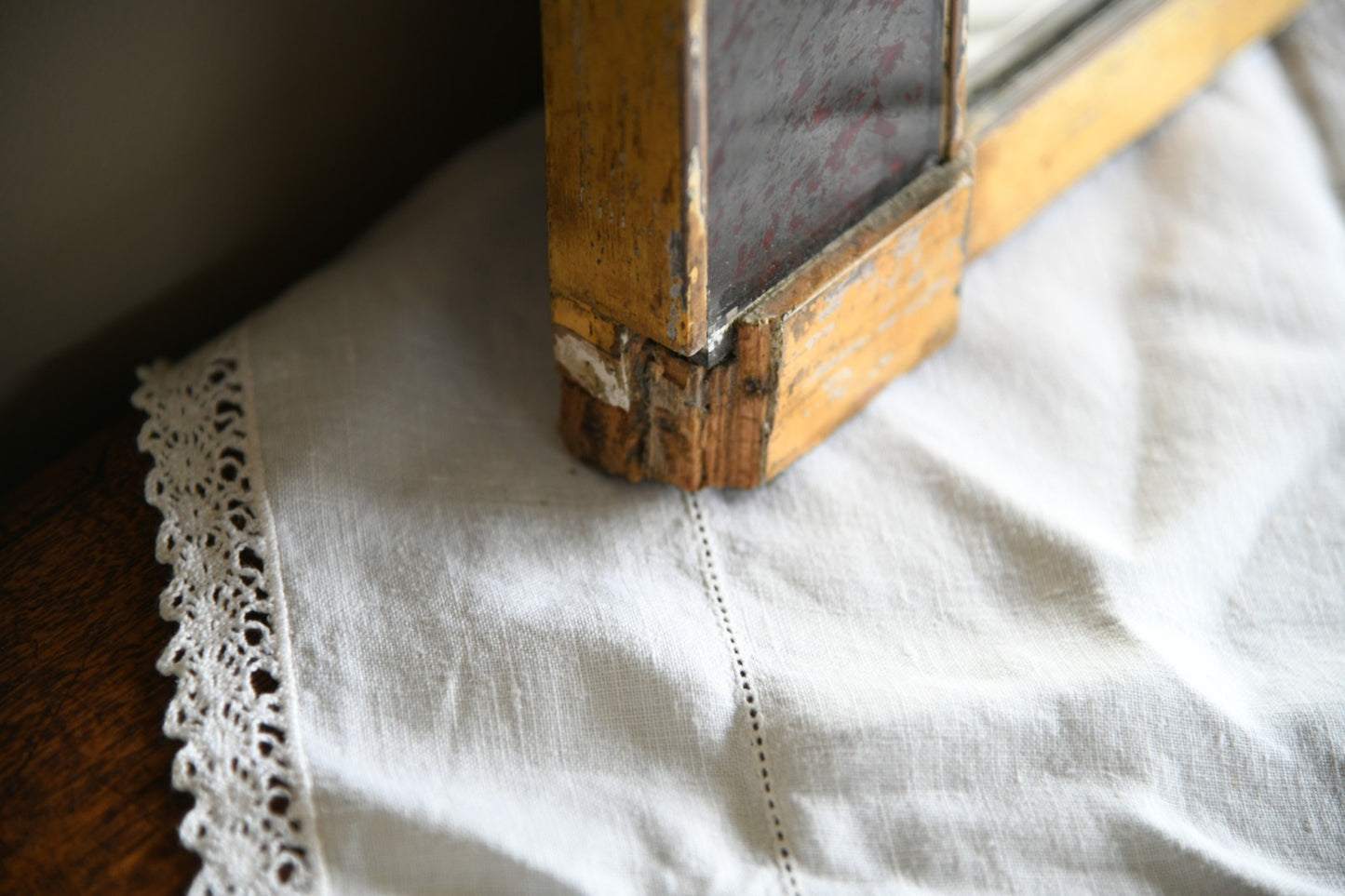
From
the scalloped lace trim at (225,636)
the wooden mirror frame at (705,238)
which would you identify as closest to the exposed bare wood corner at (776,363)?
the wooden mirror frame at (705,238)

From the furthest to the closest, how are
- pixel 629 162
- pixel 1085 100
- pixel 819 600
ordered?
pixel 1085 100, pixel 819 600, pixel 629 162

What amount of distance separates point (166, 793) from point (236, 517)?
18cm

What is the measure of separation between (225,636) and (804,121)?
45 cm

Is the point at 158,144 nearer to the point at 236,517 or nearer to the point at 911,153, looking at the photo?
the point at 236,517

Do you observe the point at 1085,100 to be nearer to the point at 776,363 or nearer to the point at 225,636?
the point at 776,363

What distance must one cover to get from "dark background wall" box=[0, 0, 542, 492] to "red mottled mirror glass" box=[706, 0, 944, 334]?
13.6 inches

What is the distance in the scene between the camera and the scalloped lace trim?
624 millimetres

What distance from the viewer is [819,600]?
2.48 ft

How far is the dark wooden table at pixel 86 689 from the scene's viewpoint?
63 cm

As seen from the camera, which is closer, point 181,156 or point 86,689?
point 86,689

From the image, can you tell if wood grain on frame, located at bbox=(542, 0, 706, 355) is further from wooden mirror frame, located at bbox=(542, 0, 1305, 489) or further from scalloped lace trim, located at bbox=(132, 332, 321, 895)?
scalloped lace trim, located at bbox=(132, 332, 321, 895)

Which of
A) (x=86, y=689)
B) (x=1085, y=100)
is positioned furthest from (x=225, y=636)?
(x=1085, y=100)

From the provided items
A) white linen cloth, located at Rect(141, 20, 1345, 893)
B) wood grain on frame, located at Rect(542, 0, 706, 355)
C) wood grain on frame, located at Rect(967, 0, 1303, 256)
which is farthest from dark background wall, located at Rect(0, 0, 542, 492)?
wood grain on frame, located at Rect(967, 0, 1303, 256)

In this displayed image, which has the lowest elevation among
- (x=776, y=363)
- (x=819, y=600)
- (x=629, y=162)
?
(x=819, y=600)
